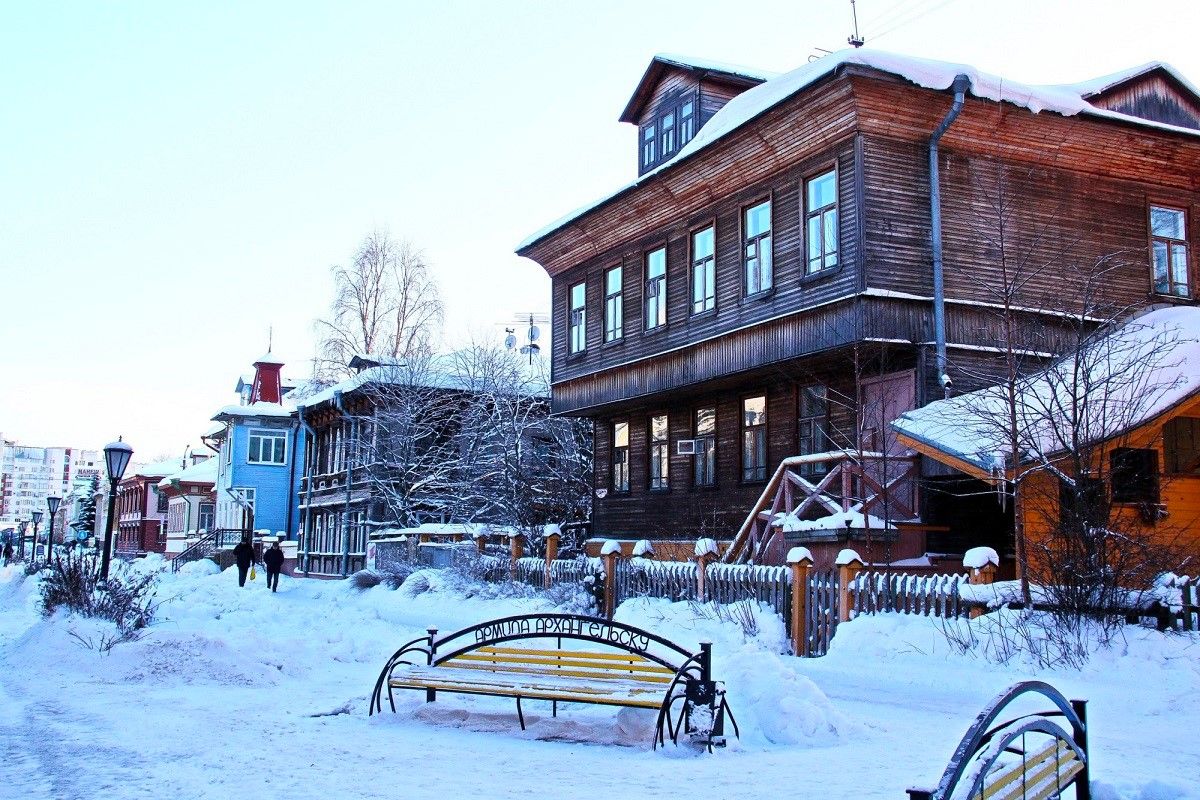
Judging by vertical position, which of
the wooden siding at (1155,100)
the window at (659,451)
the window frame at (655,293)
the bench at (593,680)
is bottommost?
the bench at (593,680)

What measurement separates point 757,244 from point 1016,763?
55.2 feet

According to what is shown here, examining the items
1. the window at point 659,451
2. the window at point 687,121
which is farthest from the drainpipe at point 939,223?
the window at point 659,451

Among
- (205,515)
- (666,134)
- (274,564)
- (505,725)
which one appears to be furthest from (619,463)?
(205,515)

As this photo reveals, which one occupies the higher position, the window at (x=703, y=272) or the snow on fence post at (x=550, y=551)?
the window at (x=703, y=272)

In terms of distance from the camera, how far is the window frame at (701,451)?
79.9 ft

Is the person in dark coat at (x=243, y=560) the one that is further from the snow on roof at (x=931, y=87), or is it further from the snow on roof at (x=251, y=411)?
the snow on roof at (x=251, y=411)

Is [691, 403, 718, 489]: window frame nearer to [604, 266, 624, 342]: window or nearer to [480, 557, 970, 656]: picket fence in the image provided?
[604, 266, 624, 342]: window

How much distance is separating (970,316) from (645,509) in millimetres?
10238

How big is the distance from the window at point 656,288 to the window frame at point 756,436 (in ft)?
9.27

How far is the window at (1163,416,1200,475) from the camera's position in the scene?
15.9 metres

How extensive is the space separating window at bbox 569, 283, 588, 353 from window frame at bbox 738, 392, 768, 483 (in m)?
6.13

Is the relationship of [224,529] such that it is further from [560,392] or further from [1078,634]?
[1078,634]

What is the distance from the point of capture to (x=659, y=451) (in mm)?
26891

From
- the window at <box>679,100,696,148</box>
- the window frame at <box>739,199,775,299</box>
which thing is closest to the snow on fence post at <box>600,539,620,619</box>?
the window frame at <box>739,199,775,299</box>
